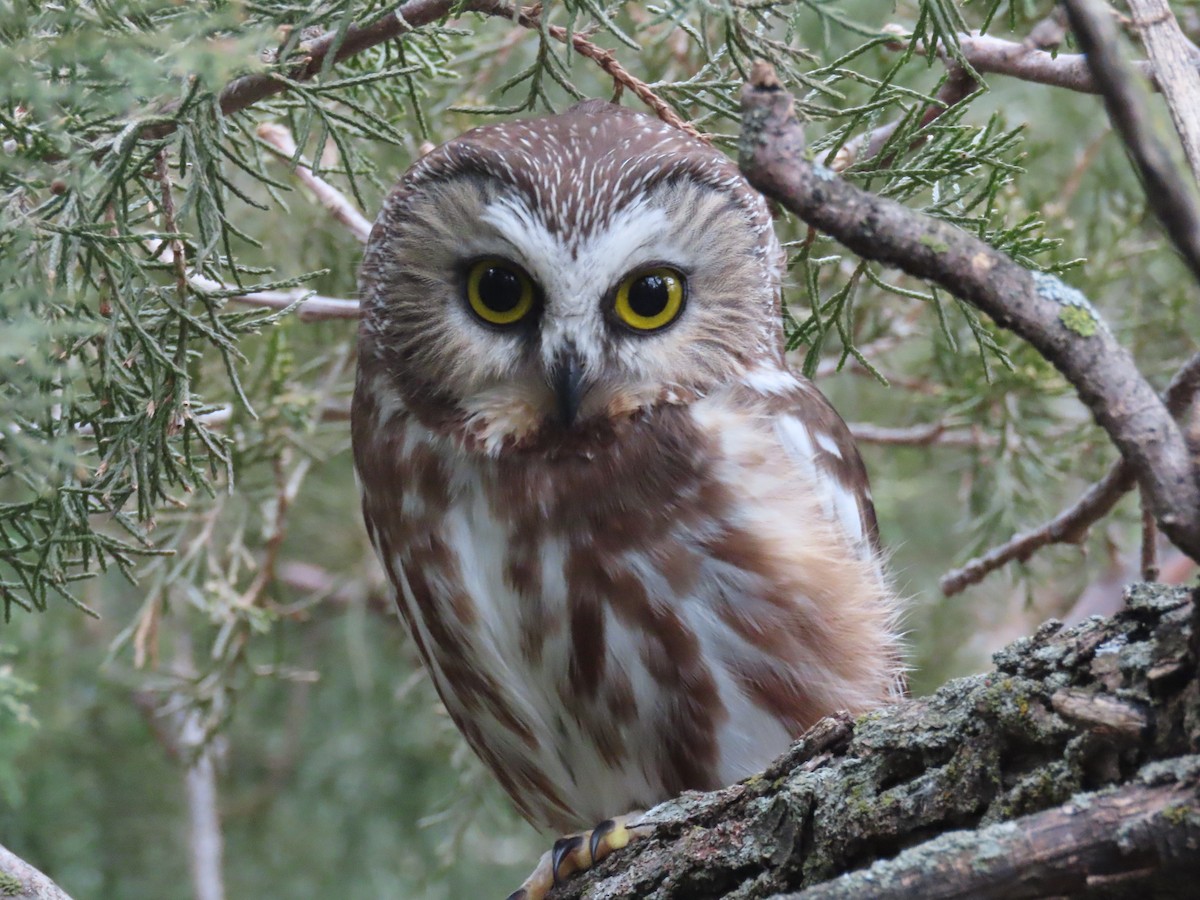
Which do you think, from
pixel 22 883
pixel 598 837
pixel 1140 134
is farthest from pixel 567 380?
pixel 1140 134

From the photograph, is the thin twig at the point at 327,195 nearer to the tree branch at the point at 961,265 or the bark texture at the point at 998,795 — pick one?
the bark texture at the point at 998,795

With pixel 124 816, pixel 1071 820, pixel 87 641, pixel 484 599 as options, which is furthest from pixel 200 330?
pixel 124 816

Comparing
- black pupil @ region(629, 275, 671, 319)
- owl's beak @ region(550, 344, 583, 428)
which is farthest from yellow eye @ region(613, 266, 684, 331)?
owl's beak @ region(550, 344, 583, 428)

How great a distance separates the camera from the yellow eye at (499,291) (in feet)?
8.28

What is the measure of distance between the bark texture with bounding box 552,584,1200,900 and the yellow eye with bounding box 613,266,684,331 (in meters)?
0.98

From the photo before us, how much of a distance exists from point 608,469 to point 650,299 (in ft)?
1.18

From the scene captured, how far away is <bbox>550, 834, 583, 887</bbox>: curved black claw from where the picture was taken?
225cm

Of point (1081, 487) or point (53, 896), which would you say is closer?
point (53, 896)

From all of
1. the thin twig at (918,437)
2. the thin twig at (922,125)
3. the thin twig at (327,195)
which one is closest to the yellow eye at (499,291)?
the thin twig at (922,125)

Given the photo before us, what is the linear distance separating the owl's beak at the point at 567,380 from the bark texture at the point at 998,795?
0.79 m

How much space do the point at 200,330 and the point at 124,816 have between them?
146 inches

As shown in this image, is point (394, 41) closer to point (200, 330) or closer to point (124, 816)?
point (200, 330)

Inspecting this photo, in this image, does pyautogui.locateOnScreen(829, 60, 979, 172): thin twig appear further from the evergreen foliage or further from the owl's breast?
the owl's breast

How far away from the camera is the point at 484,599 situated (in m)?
2.57
